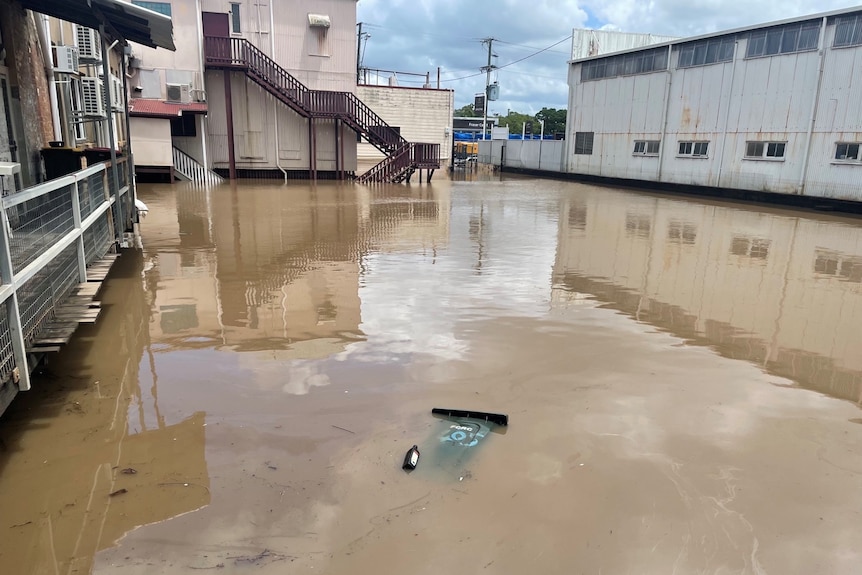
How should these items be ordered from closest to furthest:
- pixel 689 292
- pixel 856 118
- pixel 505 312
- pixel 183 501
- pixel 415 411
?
pixel 183 501 → pixel 415 411 → pixel 505 312 → pixel 689 292 → pixel 856 118

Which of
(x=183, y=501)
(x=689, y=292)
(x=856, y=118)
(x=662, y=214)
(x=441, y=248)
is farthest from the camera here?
(x=856, y=118)

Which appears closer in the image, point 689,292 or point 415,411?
point 415,411

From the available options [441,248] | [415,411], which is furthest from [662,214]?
[415,411]

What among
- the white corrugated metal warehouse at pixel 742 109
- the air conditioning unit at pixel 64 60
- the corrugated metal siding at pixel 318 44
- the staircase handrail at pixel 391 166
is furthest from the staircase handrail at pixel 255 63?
the white corrugated metal warehouse at pixel 742 109

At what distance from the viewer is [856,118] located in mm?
18766

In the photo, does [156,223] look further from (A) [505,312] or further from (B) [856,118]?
(B) [856,118]

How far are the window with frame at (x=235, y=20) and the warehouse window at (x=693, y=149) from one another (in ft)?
→ 62.7

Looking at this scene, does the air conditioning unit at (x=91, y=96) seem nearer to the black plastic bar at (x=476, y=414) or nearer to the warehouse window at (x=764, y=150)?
the black plastic bar at (x=476, y=414)

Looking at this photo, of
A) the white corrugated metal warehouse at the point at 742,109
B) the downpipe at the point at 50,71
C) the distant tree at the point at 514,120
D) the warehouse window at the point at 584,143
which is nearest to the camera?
the downpipe at the point at 50,71

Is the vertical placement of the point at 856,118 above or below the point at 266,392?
above

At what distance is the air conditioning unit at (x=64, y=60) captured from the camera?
10.7 m

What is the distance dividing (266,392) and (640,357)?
345 centimetres

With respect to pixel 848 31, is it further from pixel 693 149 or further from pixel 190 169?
pixel 190 169

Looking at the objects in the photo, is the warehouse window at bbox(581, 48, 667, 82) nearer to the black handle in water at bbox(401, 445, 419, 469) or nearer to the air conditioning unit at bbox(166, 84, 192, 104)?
the air conditioning unit at bbox(166, 84, 192, 104)
